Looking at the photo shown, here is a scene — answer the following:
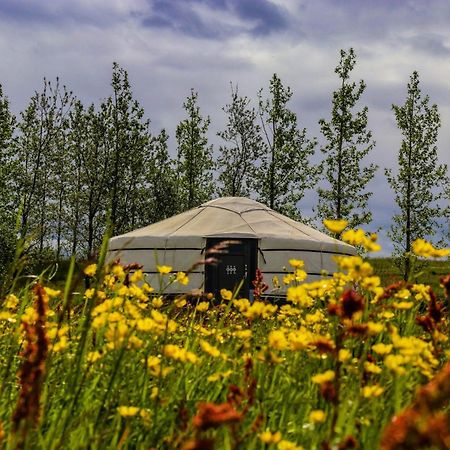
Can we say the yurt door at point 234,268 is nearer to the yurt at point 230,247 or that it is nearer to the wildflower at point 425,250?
the yurt at point 230,247

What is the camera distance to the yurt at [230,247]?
1917 centimetres

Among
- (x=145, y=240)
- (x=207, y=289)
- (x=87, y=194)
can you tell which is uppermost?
(x=87, y=194)

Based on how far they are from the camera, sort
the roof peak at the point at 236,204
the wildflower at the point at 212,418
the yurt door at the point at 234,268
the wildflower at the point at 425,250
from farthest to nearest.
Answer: the roof peak at the point at 236,204
the yurt door at the point at 234,268
the wildflower at the point at 425,250
the wildflower at the point at 212,418

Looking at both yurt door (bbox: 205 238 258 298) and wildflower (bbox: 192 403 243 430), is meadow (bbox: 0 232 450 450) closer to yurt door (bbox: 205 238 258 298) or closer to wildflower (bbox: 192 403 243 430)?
wildflower (bbox: 192 403 243 430)

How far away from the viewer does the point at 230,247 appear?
19.2 m

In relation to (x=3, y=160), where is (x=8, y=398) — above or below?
below

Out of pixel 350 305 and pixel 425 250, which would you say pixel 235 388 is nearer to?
pixel 350 305

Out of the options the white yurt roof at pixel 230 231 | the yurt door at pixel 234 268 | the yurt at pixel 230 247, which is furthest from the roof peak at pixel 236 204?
the yurt door at pixel 234 268

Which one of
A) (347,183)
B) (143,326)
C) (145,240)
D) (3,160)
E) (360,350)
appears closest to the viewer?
(143,326)

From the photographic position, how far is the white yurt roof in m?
19.2

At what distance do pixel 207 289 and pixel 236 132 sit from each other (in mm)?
10770

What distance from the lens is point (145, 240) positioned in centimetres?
1925

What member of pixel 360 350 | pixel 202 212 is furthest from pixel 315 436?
pixel 202 212

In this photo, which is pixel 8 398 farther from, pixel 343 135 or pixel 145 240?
pixel 343 135
